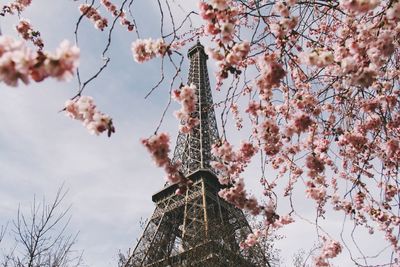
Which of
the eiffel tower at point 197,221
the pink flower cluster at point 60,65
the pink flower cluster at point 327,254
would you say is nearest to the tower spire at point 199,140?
the eiffel tower at point 197,221

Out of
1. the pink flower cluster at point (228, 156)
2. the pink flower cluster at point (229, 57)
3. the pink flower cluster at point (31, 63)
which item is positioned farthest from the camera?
the pink flower cluster at point (228, 156)

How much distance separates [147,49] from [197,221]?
13.3 meters

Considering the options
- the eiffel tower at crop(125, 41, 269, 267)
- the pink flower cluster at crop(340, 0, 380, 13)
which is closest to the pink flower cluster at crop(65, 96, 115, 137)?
the pink flower cluster at crop(340, 0, 380, 13)

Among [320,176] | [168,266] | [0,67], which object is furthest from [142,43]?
[168,266]

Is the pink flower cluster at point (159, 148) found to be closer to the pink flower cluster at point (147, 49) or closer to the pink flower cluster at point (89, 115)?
the pink flower cluster at point (89, 115)

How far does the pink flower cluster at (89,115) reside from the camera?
8.65ft

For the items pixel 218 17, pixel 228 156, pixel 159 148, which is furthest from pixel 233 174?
pixel 218 17

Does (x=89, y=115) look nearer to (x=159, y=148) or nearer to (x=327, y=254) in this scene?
(x=159, y=148)

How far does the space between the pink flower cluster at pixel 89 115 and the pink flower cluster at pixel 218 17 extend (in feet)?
3.30

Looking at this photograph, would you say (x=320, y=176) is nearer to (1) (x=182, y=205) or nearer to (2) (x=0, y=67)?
(2) (x=0, y=67)

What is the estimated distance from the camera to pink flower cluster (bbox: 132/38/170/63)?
11.6 ft

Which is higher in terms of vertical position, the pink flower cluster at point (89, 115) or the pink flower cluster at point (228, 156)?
the pink flower cluster at point (228, 156)

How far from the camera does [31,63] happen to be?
1800 mm

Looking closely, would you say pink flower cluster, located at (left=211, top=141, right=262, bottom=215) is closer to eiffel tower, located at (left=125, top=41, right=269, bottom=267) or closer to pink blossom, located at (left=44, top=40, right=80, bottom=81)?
pink blossom, located at (left=44, top=40, right=80, bottom=81)
